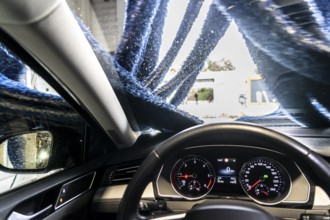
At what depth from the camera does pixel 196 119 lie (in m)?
2.59

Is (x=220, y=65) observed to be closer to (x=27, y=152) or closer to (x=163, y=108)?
(x=163, y=108)

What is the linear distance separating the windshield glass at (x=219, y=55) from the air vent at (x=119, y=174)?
23.0 inches

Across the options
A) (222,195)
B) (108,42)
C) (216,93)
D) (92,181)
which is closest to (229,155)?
(222,195)

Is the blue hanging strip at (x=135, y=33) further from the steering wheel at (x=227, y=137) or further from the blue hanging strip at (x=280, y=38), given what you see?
the steering wheel at (x=227, y=137)

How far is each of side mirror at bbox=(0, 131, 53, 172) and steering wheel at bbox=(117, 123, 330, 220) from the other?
91 cm

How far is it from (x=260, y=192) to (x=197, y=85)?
1.05m

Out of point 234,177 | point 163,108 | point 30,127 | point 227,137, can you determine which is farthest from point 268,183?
point 30,127

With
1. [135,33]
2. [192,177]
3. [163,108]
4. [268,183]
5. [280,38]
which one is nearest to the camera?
[268,183]

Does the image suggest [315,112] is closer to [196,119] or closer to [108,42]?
[196,119]

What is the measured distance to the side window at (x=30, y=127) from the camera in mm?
1785

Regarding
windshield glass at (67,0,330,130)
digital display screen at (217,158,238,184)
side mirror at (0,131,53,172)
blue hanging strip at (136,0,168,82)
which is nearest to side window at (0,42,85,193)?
side mirror at (0,131,53,172)

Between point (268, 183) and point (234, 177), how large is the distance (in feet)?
0.60

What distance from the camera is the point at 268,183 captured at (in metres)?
1.73

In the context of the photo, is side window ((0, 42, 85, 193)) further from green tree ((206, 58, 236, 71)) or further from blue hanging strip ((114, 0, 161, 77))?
green tree ((206, 58, 236, 71))
